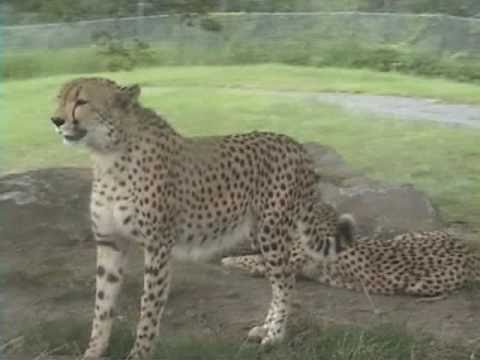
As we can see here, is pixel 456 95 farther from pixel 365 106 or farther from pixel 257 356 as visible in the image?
pixel 257 356

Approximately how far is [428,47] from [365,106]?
1.23 ft

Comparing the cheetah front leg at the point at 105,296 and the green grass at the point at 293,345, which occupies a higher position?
the cheetah front leg at the point at 105,296

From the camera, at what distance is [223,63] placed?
4684mm

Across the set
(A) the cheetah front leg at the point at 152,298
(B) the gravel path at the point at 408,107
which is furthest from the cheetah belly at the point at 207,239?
(B) the gravel path at the point at 408,107

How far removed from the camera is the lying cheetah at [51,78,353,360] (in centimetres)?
381

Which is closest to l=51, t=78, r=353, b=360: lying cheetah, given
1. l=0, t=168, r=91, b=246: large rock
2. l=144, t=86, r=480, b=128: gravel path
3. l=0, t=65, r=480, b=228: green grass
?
l=0, t=65, r=480, b=228: green grass

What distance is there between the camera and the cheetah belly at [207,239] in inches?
158

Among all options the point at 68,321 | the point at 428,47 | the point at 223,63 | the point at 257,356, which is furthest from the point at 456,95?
the point at 68,321

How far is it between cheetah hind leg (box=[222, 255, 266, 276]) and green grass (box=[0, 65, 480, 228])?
1.68ft

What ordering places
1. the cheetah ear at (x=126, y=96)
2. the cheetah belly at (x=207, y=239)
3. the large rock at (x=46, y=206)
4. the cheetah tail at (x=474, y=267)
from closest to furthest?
1. the cheetah ear at (x=126, y=96)
2. the cheetah belly at (x=207, y=239)
3. the large rock at (x=46, y=206)
4. the cheetah tail at (x=474, y=267)

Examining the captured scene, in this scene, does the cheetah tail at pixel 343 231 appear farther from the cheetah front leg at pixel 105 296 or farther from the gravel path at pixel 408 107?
the cheetah front leg at pixel 105 296

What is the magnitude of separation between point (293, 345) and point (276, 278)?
0.26 meters

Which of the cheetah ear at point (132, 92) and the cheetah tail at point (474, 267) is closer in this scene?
the cheetah ear at point (132, 92)

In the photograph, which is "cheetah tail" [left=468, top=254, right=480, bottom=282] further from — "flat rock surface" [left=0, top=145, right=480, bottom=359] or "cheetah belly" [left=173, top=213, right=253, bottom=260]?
"cheetah belly" [left=173, top=213, right=253, bottom=260]
